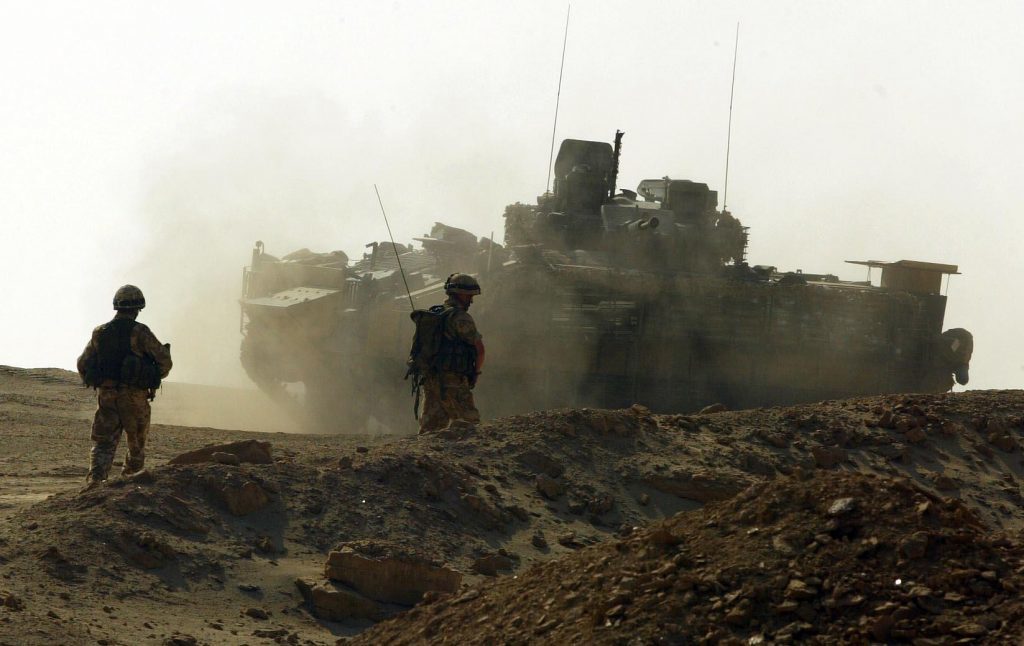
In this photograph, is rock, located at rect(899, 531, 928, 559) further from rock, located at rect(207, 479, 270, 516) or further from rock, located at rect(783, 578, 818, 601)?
rock, located at rect(207, 479, 270, 516)

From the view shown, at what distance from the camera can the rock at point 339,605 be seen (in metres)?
7.02

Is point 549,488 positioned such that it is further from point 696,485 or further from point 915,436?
point 915,436

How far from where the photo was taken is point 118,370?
29.8 ft

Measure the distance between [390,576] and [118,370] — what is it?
2941 millimetres

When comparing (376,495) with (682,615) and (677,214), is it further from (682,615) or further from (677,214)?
(677,214)

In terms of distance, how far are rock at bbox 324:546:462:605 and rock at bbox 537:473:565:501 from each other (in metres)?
2.10

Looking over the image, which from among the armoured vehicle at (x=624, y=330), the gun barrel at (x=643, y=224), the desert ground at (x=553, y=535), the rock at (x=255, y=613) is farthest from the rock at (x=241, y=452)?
the gun barrel at (x=643, y=224)

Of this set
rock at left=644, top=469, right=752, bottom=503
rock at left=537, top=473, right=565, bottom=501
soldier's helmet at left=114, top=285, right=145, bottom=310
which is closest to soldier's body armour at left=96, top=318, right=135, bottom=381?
soldier's helmet at left=114, top=285, right=145, bottom=310

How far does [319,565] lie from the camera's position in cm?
760

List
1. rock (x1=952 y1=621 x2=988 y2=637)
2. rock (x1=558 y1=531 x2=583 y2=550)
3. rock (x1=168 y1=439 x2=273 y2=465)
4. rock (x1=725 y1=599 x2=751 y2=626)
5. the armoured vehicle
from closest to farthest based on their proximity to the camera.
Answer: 1. rock (x1=952 y1=621 x2=988 y2=637)
2. rock (x1=725 y1=599 x2=751 y2=626)
3. rock (x1=558 y1=531 x2=583 y2=550)
4. rock (x1=168 y1=439 x2=273 y2=465)
5. the armoured vehicle

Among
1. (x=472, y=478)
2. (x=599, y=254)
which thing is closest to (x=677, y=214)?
(x=599, y=254)

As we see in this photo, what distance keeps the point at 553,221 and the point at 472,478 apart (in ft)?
37.7

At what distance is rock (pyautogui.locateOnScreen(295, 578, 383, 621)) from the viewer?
23.0ft

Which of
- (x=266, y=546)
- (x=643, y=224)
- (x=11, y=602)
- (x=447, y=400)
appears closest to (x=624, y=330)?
(x=643, y=224)
